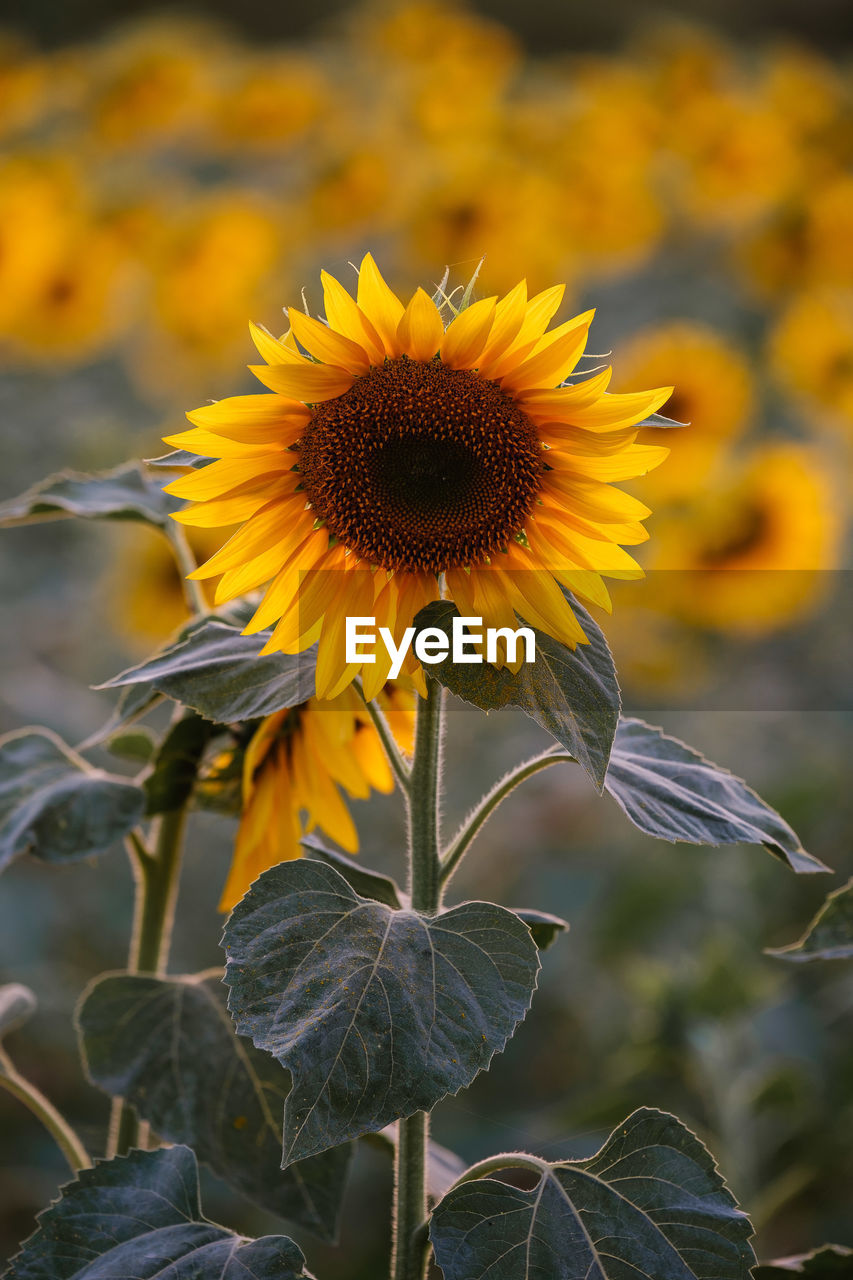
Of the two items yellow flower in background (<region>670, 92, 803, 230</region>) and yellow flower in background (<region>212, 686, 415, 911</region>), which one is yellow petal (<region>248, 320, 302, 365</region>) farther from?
yellow flower in background (<region>670, 92, 803, 230</region>)

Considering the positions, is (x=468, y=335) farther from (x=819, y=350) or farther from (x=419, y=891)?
(x=819, y=350)

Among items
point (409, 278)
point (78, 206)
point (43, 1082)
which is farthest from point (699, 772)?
point (78, 206)

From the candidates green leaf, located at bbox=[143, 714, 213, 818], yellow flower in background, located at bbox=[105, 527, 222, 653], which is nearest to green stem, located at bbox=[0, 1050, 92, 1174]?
green leaf, located at bbox=[143, 714, 213, 818]

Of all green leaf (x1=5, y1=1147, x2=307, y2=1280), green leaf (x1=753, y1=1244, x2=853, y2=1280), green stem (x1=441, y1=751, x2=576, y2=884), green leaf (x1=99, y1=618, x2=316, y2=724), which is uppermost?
green leaf (x1=99, y1=618, x2=316, y2=724)

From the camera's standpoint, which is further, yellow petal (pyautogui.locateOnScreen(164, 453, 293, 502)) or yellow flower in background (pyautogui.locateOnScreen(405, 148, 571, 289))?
yellow flower in background (pyautogui.locateOnScreen(405, 148, 571, 289))

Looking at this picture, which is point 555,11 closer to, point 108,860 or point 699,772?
point 108,860

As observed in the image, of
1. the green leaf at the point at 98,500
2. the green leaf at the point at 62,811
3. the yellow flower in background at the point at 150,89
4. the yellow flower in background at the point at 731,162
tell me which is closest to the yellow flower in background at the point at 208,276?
the yellow flower in background at the point at 150,89
